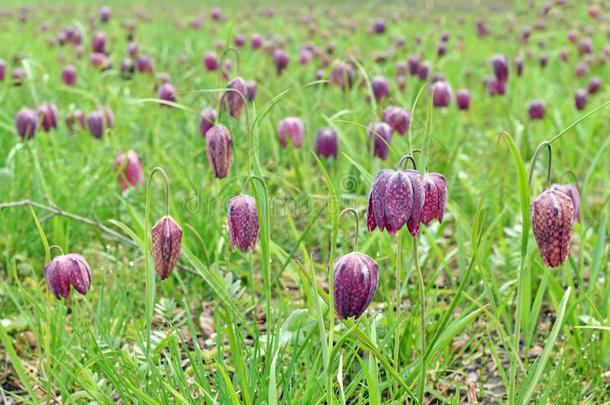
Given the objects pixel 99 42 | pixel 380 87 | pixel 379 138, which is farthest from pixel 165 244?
pixel 99 42

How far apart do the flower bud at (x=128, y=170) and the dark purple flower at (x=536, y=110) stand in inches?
71.0

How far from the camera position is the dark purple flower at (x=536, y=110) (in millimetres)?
3611

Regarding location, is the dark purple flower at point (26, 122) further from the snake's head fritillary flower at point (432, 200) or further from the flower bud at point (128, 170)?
the snake's head fritillary flower at point (432, 200)

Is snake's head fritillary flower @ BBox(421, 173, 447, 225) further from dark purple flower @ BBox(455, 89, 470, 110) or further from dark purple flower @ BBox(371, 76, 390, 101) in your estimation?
dark purple flower @ BBox(455, 89, 470, 110)

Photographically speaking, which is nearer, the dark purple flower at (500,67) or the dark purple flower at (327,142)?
the dark purple flower at (327,142)

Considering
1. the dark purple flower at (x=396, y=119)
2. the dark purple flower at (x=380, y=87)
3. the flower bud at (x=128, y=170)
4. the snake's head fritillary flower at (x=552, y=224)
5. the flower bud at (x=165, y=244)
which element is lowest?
the flower bud at (x=128, y=170)

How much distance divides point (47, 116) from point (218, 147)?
1.35 m

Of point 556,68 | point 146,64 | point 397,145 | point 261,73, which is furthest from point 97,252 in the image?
point 556,68

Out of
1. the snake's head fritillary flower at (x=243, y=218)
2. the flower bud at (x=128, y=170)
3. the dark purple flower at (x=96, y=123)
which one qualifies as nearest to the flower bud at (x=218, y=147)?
the snake's head fritillary flower at (x=243, y=218)

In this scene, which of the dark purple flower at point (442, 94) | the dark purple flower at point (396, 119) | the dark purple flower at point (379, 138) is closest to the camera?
the dark purple flower at point (379, 138)

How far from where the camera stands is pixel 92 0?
1478 centimetres

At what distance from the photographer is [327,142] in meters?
2.83

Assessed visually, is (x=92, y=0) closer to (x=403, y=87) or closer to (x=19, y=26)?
(x=19, y=26)

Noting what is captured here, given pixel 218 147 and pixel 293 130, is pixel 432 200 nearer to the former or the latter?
pixel 218 147
